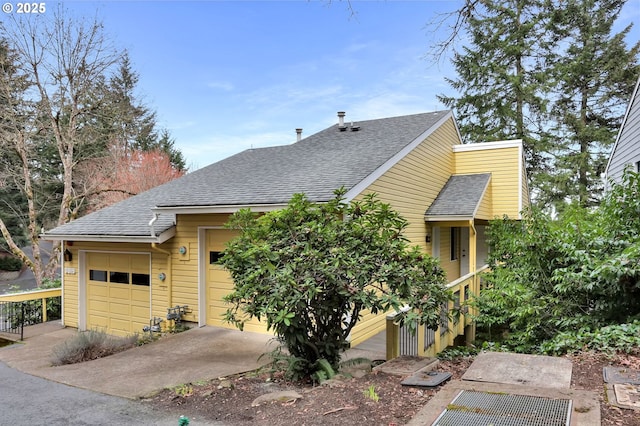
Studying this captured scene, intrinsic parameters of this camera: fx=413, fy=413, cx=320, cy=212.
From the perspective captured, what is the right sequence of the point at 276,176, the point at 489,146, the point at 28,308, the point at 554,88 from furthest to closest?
the point at 554,88, the point at 489,146, the point at 28,308, the point at 276,176

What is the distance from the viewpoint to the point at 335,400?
141 inches

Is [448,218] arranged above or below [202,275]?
above

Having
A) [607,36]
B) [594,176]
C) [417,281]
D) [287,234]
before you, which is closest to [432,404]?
[417,281]

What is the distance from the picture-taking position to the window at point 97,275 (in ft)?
34.0

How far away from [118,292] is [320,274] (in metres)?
7.65

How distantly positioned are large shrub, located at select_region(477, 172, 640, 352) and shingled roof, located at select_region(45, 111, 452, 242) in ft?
10.3

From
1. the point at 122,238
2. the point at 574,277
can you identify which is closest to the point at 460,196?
the point at 574,277

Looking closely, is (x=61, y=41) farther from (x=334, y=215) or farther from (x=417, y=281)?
(x=417, y=281)

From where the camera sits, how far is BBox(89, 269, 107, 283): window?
10.4 meters

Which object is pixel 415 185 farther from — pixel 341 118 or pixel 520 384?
pixel 520 384

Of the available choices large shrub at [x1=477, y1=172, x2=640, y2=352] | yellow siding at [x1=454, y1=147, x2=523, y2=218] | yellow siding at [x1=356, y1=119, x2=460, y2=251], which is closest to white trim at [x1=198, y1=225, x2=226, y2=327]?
yellow siding at [x1=356, y1=119, x2=460, y2=251]

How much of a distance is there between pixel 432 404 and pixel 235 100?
61.2 feet

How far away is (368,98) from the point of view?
16.1 meters

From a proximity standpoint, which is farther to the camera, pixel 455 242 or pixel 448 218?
pixel 455 242
